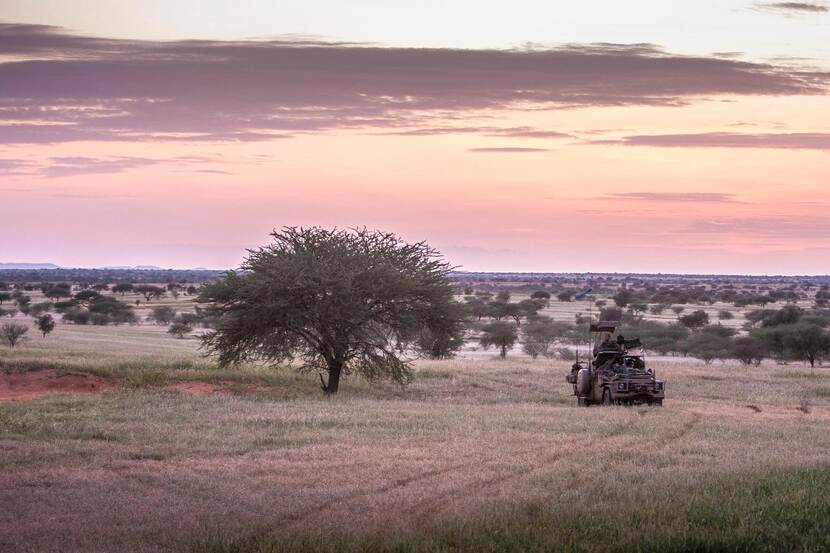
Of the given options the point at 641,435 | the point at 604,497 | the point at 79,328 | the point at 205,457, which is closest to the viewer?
the point at 604,497

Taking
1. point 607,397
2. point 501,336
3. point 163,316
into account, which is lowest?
point 607,397

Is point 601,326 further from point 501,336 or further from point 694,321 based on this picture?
point 694,321

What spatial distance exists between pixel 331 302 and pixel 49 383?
1071cm

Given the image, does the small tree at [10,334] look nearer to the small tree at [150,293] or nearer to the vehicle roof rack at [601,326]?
the vehicle roof rack at [601,326]

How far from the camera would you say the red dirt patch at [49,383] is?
37.6 metres

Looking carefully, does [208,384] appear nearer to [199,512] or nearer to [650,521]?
[199,512]

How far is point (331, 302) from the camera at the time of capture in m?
39.7

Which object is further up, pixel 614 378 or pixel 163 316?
pixel 163 316

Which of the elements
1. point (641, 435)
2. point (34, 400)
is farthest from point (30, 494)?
point (34, 400)

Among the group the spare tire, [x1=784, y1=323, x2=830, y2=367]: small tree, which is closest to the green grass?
the spare tire

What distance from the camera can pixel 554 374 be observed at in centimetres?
5159

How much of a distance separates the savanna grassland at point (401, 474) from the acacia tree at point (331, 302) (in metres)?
2.41

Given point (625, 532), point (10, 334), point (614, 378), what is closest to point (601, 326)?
point (614, 378)

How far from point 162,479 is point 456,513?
6197 millimetres
